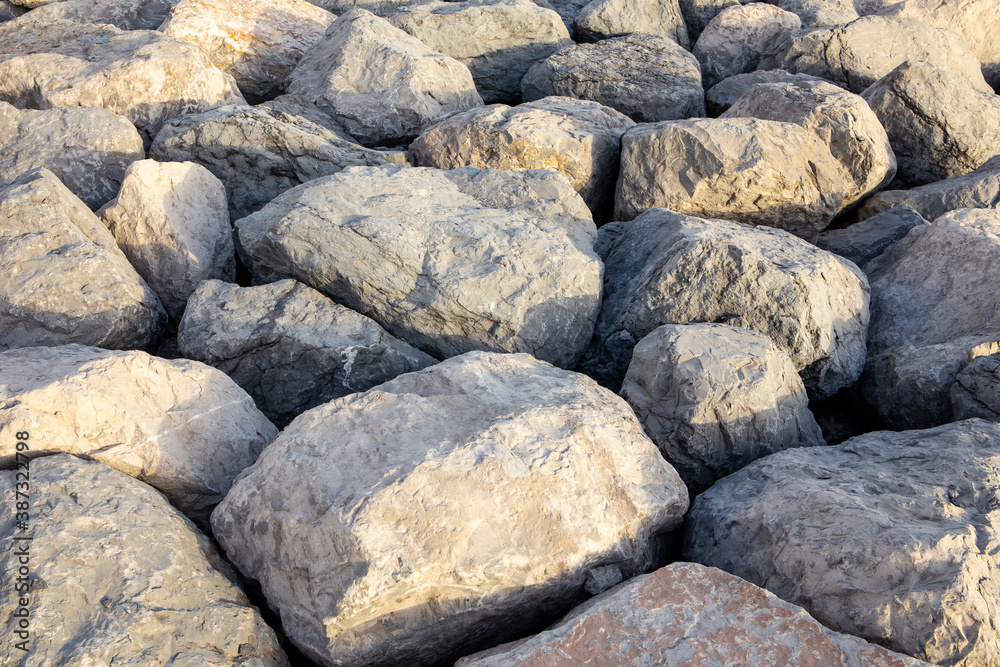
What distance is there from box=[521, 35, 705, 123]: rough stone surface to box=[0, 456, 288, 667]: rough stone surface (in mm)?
3769

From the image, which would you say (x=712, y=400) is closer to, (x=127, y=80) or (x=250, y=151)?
(x=250, y=151)

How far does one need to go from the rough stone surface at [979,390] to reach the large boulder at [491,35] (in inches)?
150

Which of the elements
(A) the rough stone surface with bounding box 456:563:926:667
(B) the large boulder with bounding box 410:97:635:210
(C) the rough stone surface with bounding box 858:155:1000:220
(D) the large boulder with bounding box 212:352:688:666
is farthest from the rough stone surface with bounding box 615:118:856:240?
(A) the rough stone surface with bounding box 456:563:926:667

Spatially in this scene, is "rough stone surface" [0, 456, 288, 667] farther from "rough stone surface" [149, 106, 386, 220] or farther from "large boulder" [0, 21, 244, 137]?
"large boulder" [0, 21, 244, 137]

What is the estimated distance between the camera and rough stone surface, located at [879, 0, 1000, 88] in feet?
18.0

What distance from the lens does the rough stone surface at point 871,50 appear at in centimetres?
484

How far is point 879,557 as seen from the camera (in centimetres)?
184

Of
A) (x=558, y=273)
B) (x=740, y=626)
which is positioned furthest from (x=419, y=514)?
(x=558, y=273)

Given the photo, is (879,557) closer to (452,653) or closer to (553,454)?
(553,454)

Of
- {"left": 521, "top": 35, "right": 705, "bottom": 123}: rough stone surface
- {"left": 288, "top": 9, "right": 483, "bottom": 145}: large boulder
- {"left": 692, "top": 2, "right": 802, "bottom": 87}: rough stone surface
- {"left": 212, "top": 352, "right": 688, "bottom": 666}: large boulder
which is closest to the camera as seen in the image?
{"left": 212, "top": 352, "right": 688, "bottom": 666}: large boulder

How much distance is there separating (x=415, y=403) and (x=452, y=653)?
70 cm

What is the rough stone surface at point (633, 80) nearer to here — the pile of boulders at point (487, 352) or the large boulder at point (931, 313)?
the pile of boulders at point (487, 352)

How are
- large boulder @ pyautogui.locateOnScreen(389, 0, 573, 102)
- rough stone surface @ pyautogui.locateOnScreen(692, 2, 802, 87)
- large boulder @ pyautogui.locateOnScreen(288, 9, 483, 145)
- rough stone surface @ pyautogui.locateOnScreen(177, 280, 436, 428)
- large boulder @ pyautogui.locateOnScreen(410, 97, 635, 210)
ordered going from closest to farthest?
rough stone surface @ pyautogui.locateOnScreen(177, 280, 436, 428) → large boulder @ pyautogui.locateOnScreen(410, 97, 635, 210) → large boulder @ pyautogui.locateOnScreen(288, 9, 483, 145) → large boulder @ pyautogui.locateOnScreen(389, 0, 573, 102) → rough stone surface @ pyautogui.locateOnScreen(692, 2, 802, 87)

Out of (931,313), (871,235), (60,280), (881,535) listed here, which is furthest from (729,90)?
(60,280)
